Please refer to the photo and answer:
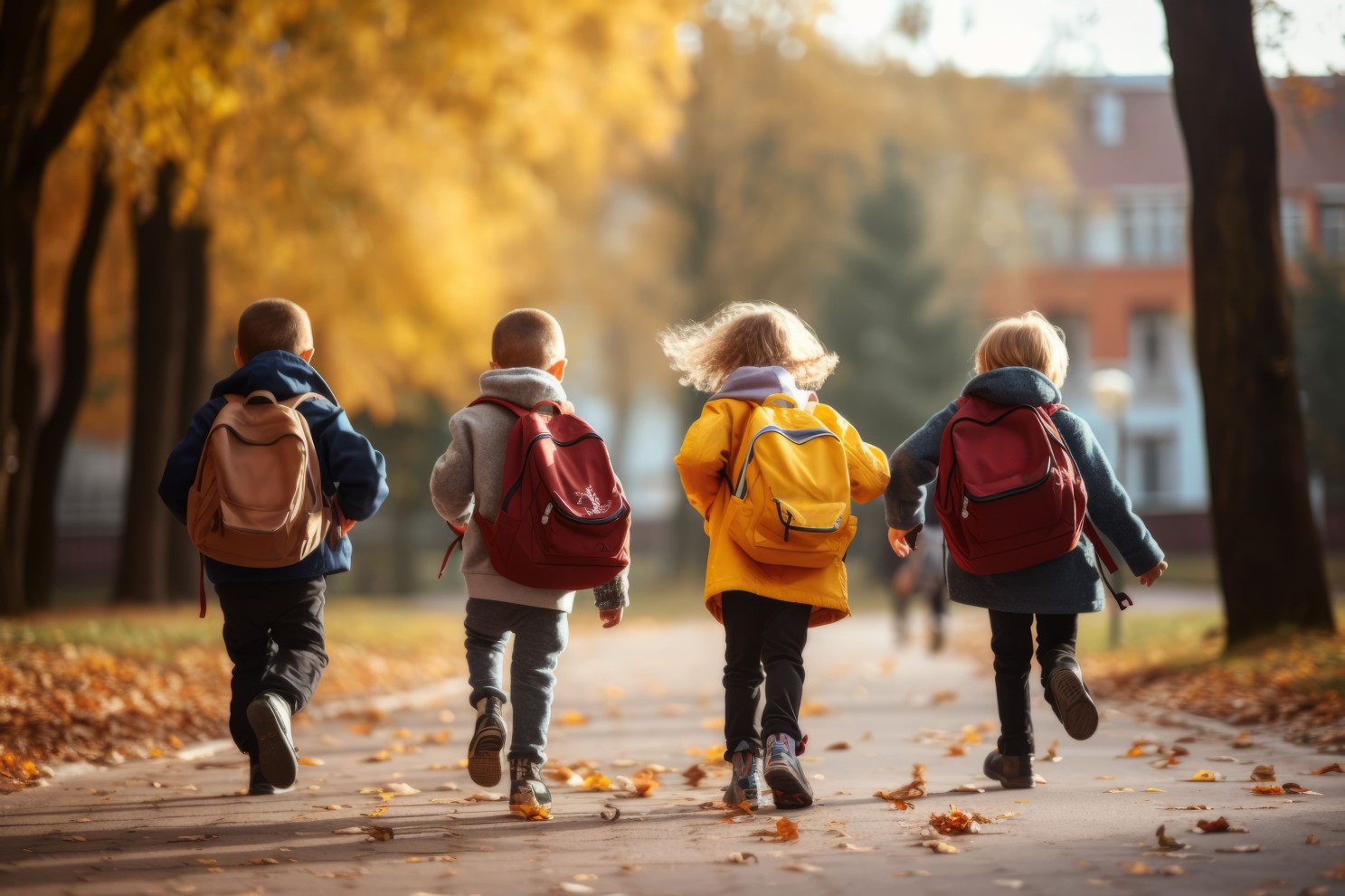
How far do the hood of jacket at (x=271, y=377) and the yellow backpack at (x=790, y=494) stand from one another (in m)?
1.55

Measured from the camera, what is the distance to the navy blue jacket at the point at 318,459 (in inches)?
219

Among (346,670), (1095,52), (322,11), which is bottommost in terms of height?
(346,670)

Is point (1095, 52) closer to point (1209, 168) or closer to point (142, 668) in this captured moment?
point (1209, 168)

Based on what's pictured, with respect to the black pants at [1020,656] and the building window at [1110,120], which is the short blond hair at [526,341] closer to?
the black pants at [1020,656]

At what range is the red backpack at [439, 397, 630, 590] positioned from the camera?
529cm

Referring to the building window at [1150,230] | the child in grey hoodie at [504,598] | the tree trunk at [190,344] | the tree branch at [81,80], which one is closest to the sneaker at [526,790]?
the child in grey hoodie at [504,598]

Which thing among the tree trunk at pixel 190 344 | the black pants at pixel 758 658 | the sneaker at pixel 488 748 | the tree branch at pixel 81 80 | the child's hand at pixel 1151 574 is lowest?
the sneaker at pixel 488 748

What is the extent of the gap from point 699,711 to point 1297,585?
4186 millimetres

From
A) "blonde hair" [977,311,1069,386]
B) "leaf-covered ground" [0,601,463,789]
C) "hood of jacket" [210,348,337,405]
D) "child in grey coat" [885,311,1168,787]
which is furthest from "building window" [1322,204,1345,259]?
"hood of jacket" [210,348,337,405]

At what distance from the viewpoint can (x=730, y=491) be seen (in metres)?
5.55

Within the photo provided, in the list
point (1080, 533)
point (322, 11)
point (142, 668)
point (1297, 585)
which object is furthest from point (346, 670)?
point (1080, 533)

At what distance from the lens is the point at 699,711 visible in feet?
33.3

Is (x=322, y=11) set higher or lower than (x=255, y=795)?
higher

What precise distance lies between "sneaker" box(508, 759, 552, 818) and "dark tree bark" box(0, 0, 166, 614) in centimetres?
725
